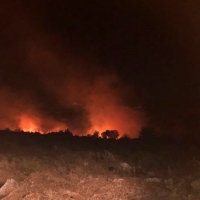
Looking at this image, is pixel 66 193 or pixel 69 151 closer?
pixel 66 193

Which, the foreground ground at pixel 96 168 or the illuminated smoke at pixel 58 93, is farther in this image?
the illuminated smoke at pixel 58 93

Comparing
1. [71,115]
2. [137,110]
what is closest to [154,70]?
[137,110]

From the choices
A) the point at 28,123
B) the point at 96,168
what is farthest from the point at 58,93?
the point at 96,168

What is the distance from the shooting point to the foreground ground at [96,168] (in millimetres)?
6836

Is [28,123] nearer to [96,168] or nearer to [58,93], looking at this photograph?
[58,93]

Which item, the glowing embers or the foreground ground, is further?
the glowing embers

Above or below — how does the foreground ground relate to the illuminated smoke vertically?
below

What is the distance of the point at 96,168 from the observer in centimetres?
888

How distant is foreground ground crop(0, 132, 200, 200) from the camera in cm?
684

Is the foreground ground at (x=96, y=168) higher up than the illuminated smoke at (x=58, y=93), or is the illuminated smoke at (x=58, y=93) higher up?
the illuminated smoke at (x=58, y=93)

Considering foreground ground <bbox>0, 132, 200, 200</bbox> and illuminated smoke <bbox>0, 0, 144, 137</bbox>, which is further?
illuminated smoke <bbox>0, 0, 144, 137</bbox>

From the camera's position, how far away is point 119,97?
16.5 metres

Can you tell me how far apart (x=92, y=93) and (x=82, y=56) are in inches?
73.2

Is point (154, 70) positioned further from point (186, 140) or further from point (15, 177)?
point (15, 177)
